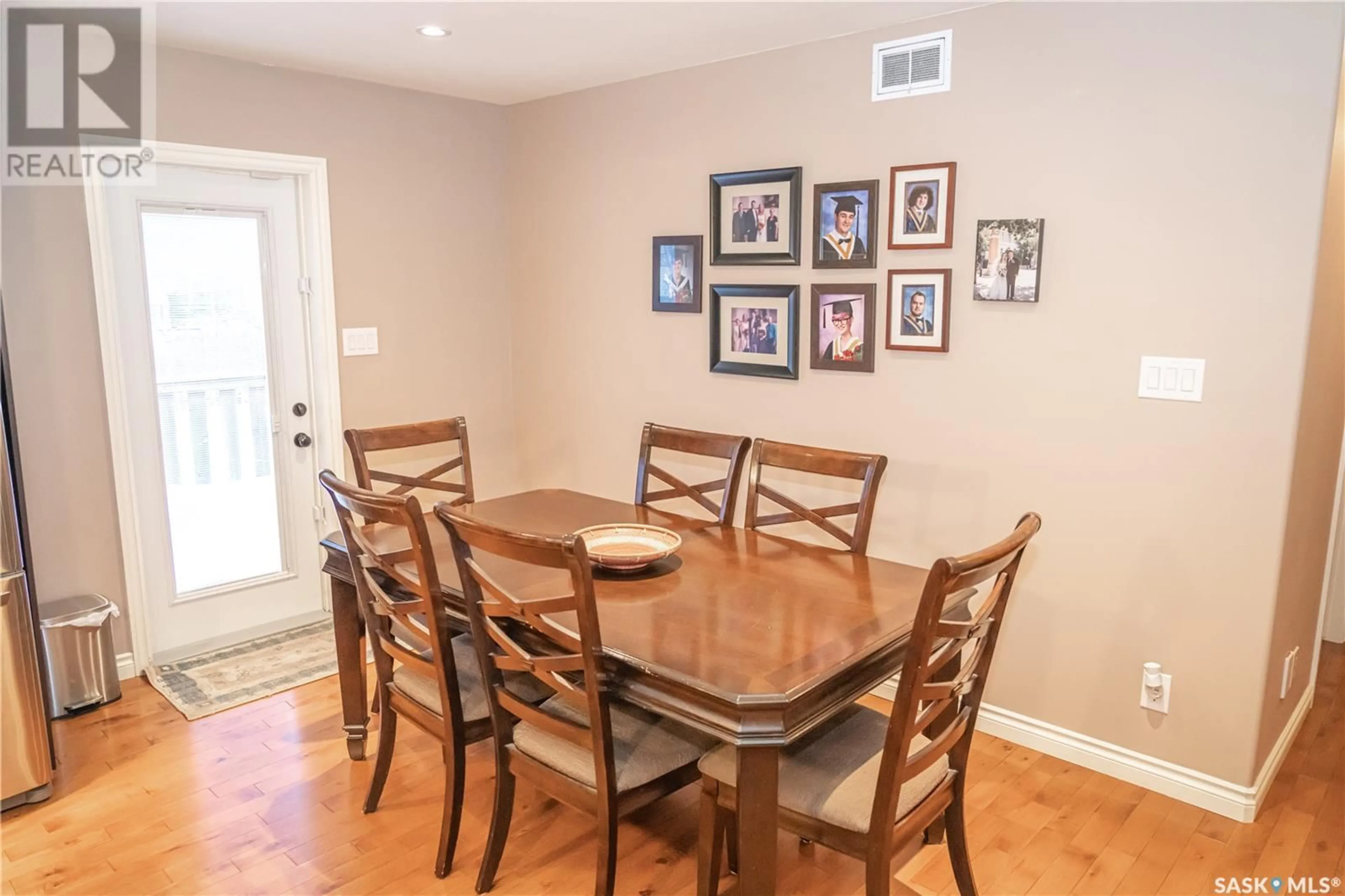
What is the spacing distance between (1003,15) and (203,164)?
2887 mm

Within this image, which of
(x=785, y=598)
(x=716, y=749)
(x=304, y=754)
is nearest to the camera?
(x=716, y=749)

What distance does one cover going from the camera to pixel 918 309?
2896 mm

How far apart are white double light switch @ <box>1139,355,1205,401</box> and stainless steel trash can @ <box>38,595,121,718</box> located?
353cm

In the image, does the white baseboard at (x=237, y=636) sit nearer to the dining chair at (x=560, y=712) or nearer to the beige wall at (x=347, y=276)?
the beige wall at (x=347, y=276)

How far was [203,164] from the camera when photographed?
3.30 m

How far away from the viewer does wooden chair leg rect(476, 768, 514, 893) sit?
2.10 m

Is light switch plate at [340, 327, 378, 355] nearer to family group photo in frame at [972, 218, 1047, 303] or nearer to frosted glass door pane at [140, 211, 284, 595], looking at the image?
frosted glass door pane at [140, 211, 284, 595]

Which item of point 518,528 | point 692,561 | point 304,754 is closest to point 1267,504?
point 692,561

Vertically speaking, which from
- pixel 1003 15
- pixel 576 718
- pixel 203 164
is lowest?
pixel 576 718

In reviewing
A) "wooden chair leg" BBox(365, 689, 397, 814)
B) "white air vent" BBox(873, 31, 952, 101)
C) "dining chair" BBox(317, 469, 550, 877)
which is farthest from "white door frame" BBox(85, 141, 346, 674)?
"white air vent" BBox(873, 31, 952, 101)

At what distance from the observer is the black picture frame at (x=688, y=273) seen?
11.6ft

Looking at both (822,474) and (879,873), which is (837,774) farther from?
(822,474)

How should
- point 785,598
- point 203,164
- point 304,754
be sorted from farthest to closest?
point 203,164, point 304,754, point 785,598

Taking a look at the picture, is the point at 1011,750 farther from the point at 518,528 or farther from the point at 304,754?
the point at 304,754
